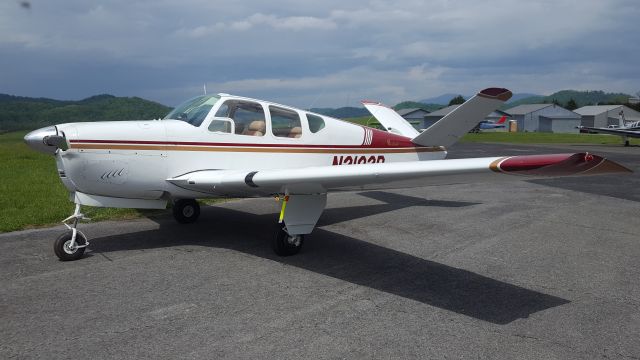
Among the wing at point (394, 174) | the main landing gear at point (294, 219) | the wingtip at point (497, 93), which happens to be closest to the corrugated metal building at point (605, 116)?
→ the wingtip at point (497, 93)

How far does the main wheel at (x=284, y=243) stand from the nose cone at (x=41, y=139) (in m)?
2.88

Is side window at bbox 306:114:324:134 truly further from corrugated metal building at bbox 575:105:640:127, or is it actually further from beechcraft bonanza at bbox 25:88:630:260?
corrugated metal building at bbox 575:105:640:127

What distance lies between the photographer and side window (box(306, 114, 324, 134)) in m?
7.60

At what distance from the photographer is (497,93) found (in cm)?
700

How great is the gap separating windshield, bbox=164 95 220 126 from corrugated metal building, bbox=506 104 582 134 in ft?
339

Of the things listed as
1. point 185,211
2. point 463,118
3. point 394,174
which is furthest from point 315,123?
point 394,174

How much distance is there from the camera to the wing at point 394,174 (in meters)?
3.61

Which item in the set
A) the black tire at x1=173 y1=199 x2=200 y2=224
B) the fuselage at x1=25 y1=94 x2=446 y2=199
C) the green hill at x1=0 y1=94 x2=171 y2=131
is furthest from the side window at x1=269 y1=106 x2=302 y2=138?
the green hill at x1=0 y1=94 x2=171 y2=131

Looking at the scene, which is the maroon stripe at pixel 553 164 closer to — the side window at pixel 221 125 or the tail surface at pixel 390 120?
the side window at pixel 221 125

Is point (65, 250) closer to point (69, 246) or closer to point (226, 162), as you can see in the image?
point (69, 246)

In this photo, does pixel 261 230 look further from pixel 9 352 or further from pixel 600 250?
pixel 600 250

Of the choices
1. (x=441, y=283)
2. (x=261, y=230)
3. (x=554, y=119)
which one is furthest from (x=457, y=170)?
(x=554, y=119)

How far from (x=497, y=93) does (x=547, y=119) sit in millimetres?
102226

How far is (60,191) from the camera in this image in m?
11.3
